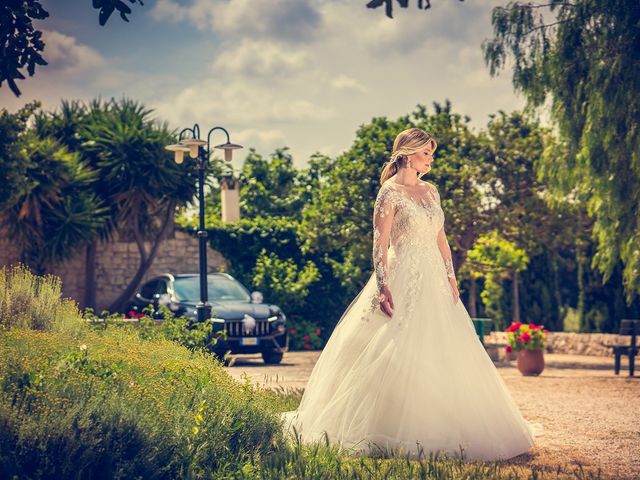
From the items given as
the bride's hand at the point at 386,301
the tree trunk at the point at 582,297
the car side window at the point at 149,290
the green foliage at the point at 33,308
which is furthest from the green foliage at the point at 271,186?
the bride's hand at the point at 386,301

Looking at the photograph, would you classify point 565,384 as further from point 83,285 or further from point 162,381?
point 83,285

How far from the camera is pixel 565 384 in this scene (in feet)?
44.2

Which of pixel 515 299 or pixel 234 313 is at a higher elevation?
pixel 515 299

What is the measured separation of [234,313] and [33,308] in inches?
270

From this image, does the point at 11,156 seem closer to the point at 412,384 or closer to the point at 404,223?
the point at 404,223

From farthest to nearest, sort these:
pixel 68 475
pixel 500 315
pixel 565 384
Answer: pixel 500 315 < pixel 565 384 < pixel 68 475

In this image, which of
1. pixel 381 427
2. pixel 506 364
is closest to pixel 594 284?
pixel 506 364

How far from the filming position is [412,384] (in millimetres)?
7059

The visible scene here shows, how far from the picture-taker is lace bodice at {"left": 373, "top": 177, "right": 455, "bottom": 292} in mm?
7449

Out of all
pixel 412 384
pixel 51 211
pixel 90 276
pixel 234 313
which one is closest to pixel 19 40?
pixel 412 384

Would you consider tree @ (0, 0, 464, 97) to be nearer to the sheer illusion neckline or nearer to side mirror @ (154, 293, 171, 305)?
the sheer illusion neckline

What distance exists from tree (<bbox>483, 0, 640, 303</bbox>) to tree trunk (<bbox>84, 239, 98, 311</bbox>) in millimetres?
11323

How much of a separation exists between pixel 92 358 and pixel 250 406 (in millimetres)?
1247

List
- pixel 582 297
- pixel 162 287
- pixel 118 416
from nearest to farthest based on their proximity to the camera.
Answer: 1. pixel 118 416
2. pixel 162 287
3. pixel 582 297
